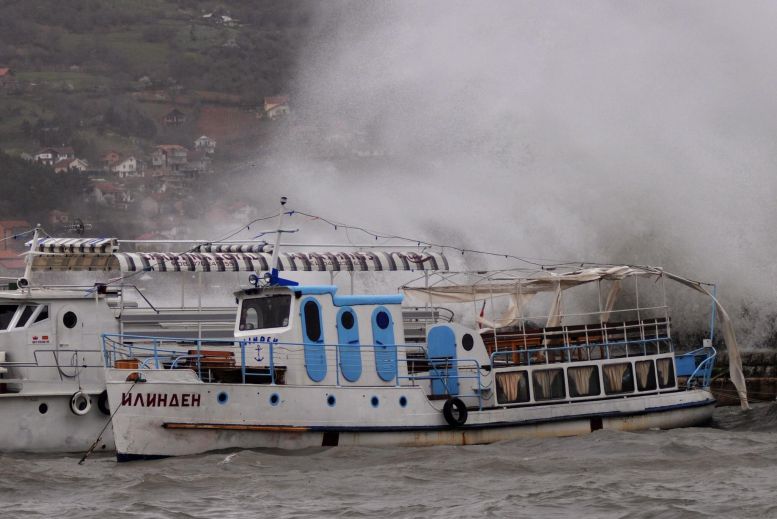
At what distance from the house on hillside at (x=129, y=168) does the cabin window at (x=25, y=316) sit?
62.0 metres

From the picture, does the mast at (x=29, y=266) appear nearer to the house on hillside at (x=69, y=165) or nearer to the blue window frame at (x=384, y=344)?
the blue window frame at (x=384, y=344)

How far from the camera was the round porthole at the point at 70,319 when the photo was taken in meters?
35.5

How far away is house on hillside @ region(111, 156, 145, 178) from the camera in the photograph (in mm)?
96688

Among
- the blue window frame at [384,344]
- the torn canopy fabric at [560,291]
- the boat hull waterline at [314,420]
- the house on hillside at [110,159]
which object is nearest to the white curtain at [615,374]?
the boat hull waterline at [314,420]

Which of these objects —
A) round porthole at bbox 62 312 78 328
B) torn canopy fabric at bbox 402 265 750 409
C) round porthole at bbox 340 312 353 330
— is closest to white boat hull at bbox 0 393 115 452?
round porthole at bbox 62 312 78 328

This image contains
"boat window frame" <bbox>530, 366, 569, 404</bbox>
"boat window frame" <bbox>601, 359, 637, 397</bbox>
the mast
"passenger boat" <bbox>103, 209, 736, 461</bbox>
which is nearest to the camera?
"passenger boat" <bbox>103, 209, 736, 461</bbox>

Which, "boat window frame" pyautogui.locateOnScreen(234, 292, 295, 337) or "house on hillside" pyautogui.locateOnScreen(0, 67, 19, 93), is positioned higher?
"house on hillside" pyautogui.locateOnScreen(0, 67, 19, 93)

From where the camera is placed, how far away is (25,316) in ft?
116

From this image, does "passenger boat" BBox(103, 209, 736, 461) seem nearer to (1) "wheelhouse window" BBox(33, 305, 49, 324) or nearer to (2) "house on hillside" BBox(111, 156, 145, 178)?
(1) "wheelhouse window" BBox(33, 305, 49, 324)

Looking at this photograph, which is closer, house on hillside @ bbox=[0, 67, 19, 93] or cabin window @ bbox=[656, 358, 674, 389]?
cabin window @ bbox=[656, 358, 674, 389]

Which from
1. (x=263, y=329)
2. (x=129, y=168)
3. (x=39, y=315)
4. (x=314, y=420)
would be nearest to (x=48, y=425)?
(x=39, y=315)

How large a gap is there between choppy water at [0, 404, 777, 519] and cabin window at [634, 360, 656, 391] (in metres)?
2.65

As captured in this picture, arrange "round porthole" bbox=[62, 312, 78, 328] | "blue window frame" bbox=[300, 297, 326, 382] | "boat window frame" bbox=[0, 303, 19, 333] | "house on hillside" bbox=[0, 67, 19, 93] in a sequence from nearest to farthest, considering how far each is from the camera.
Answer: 1. "blue window frame" bbox=[300, 297, 326, 382]
2. "boat window frame" bbox=[0, 303, 19, 333]
3. "round porthole" bbox=[62, 312, 78, 328]
4. "house on hillside" bbox=[0, 67, 19, 93]

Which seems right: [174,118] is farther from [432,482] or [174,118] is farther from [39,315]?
[432,482]
